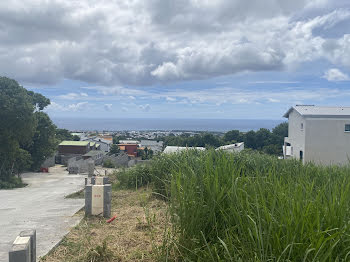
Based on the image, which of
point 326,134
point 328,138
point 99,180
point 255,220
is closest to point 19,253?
point 255,220

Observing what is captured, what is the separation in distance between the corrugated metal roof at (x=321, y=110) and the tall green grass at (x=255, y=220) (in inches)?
763

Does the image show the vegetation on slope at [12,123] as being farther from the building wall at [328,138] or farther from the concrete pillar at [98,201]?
the building wall at [328,138]

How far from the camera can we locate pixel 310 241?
184 cm

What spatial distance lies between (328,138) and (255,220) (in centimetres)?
2038

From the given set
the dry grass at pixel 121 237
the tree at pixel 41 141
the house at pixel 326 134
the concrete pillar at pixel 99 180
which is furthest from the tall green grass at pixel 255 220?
the tree at pixel 41 141

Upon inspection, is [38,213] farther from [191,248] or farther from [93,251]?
[191,248]

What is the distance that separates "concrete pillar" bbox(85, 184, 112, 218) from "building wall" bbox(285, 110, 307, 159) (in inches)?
703

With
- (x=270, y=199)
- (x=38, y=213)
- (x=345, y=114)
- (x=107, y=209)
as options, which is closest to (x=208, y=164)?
(x=270, y=199)

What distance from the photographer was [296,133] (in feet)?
72.5

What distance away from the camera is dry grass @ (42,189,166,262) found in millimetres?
2902

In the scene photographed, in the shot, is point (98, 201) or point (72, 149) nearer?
point (98, 201)

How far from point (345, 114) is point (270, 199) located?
2062 centimetres

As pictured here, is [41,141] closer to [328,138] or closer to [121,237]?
[328,138]

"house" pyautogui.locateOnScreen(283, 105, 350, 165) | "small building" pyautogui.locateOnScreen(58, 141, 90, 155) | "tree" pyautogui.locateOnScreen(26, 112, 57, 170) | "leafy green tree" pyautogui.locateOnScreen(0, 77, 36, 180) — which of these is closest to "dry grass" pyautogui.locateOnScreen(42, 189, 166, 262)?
"house" pyautogui.locateOnScreen(283, 105, 350, 165)
